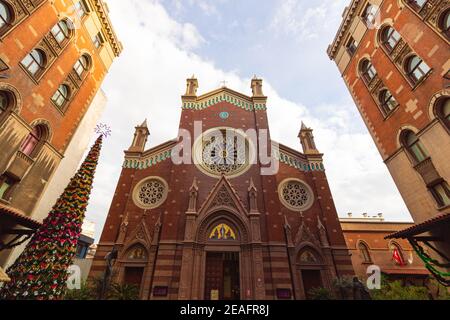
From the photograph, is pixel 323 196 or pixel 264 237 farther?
pixel 323 196

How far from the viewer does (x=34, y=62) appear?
1361 cm

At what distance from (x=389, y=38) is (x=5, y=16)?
24.2 metres

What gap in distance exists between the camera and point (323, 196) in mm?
20469

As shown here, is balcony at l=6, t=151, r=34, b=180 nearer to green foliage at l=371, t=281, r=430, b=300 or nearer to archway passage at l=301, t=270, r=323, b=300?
archway passage at l=301, t=270, r=323, b=300

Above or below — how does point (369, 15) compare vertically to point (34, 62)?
above

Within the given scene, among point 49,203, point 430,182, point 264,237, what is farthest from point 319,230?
point 49,203

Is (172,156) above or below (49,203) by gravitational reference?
above

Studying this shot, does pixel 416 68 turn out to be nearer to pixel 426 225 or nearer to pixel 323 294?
pixel 426 225

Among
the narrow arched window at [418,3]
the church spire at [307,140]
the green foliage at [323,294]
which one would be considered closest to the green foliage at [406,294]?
the green foliage at [323,294]

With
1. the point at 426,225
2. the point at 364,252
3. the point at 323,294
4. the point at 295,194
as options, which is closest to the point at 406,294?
the point at 426,225

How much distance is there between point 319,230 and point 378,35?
16.0 meters

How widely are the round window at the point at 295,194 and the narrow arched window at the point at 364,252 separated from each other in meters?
10.1
